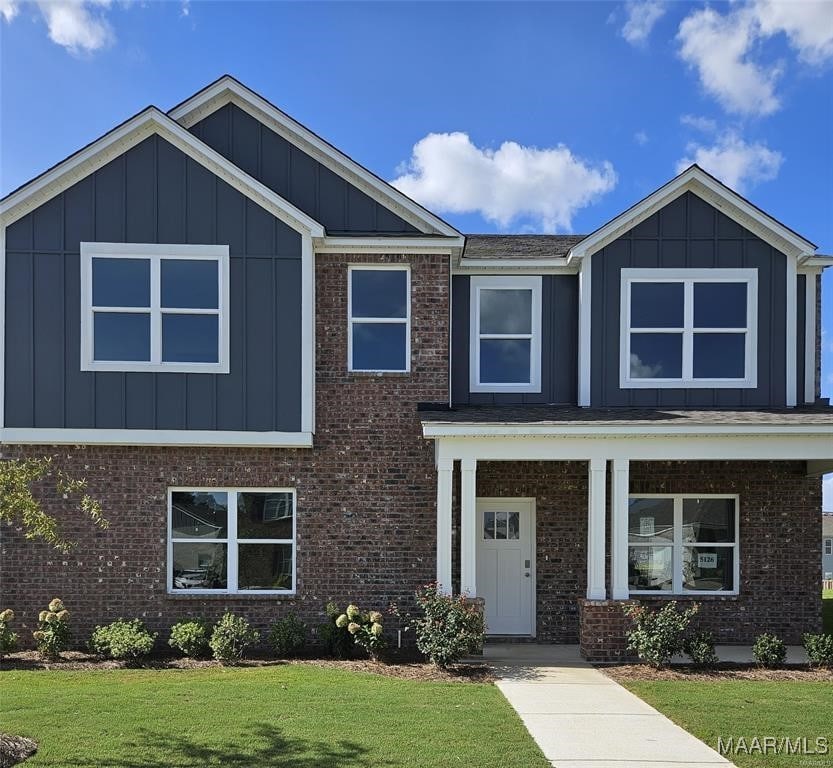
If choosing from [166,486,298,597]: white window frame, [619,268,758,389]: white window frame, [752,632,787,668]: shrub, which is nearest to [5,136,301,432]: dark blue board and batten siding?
[166,486,298,597]: white window frame

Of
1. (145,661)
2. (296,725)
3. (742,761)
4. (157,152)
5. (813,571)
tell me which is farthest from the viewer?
(813,571)

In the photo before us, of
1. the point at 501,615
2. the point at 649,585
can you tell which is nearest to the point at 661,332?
the point at 649,585

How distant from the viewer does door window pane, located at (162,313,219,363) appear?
439 inches

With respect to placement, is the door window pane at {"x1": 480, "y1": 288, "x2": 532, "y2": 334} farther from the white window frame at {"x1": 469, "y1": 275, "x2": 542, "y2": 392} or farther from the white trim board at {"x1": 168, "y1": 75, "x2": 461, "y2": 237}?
the white trim board at {"x1": 168, "y1": 75, "x2": 461, "y2": 237}

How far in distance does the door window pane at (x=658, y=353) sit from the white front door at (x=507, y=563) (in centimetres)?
285

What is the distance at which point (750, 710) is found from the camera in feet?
26.5

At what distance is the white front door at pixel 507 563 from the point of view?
12219mm

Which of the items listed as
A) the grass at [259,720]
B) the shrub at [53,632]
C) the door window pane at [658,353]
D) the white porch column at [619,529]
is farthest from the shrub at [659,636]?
the shrub at [53,632]

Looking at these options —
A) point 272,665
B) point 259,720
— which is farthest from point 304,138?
point 259,720

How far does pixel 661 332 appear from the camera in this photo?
40.0ft

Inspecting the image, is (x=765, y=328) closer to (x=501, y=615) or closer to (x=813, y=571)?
(x=813, y=571)

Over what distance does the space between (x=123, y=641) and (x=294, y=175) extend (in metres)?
7.50

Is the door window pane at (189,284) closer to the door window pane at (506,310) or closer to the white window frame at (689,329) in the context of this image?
the door window pane at (506,310)

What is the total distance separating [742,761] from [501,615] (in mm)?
5872
